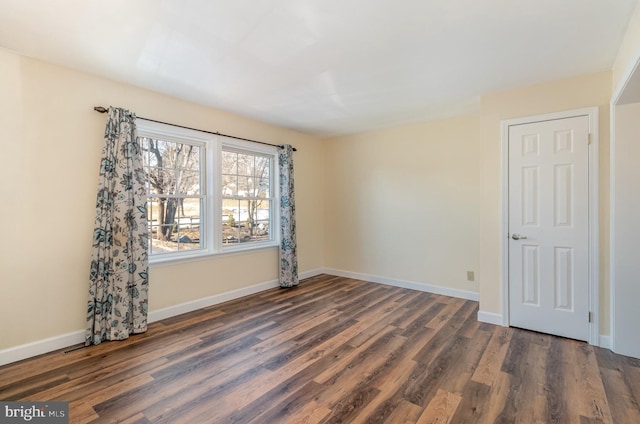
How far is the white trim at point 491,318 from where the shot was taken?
3.22 m

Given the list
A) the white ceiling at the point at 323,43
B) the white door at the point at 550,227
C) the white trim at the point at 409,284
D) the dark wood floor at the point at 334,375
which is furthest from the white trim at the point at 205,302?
the white door at the point at 550,227

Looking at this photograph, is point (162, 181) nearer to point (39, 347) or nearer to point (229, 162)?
point (229, 162)

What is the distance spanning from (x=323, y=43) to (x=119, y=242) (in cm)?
261

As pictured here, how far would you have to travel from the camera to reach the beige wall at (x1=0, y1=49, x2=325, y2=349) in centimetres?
245

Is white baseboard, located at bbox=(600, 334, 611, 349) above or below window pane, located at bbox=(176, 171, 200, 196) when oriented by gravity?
below

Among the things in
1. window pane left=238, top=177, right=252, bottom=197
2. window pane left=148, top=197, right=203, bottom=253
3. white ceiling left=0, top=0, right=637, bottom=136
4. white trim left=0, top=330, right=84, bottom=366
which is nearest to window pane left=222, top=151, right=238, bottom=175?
window pane left=238, top=177, right=252, bottom=197

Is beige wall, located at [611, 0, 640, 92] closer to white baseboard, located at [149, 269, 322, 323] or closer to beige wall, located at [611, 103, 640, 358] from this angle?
beige wall, located at [611, 103, 640, 358]

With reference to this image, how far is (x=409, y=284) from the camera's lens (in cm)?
465

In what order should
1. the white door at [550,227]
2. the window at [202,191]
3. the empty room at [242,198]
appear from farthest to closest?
the window at [202,191] < the white door at [550,227] < the empty room at [242,198]

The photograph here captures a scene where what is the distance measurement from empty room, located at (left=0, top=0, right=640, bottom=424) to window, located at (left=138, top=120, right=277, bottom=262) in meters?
0.03

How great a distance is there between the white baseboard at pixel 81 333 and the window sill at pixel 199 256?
0.50m

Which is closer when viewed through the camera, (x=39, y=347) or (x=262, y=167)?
(x=39, y=347)

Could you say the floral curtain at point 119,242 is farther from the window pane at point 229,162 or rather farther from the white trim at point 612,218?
the white trim at point 612,218

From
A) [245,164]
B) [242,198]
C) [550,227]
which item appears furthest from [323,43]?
[550,227]
